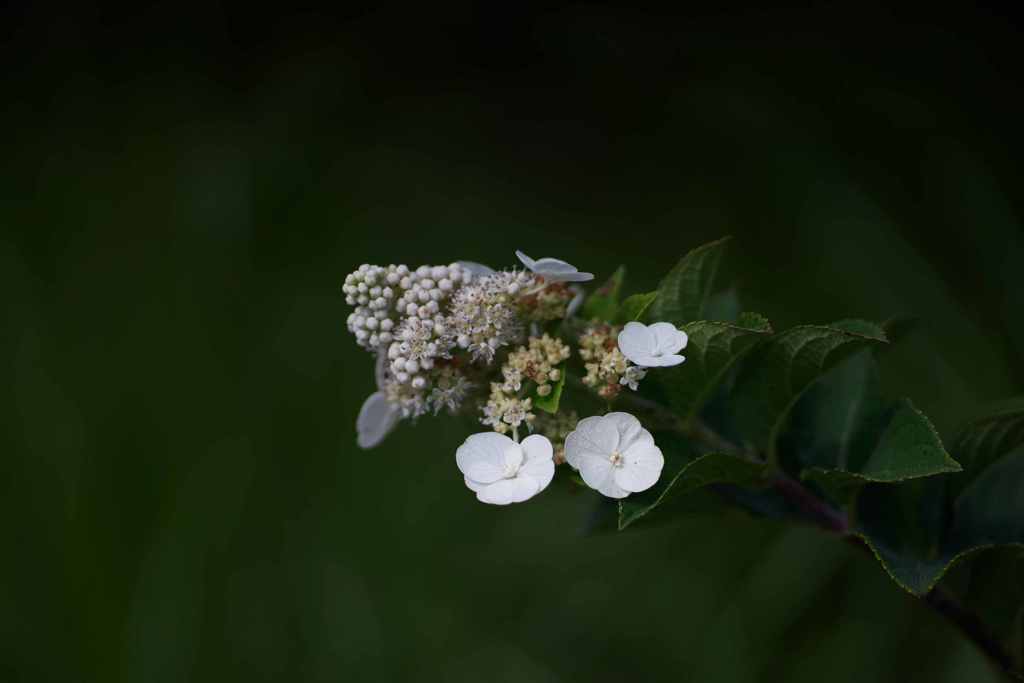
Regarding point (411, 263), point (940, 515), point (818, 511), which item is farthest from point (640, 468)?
point (411, 263)

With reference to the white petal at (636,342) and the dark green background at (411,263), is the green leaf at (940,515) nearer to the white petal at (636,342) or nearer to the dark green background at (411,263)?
the white petal at (636,342)

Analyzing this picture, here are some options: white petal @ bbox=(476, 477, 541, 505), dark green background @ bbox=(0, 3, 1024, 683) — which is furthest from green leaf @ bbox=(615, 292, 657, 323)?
dark green background @ bbox=(0, 3, 1024, 683)

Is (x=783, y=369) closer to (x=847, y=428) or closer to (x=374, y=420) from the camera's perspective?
(x=847, y=428)

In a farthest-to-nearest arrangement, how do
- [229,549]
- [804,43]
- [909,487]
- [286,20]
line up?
[286,20] < [804,43] < [229,549] < [909,487]

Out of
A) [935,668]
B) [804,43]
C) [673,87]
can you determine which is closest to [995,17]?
[804,43]

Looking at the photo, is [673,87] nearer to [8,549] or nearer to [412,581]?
[412,581]

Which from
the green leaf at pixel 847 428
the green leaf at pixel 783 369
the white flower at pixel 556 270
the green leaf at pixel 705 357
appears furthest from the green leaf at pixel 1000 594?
the white flower at pixel 556 270
